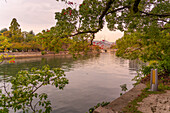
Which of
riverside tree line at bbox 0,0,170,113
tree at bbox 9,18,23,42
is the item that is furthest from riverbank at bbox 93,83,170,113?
tree at bbox 9,18,23,42

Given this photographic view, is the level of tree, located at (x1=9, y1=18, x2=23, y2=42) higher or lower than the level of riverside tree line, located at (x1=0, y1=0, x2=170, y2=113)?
higher

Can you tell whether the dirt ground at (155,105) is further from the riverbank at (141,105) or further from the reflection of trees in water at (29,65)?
the reflection of trees in water at (29,65)

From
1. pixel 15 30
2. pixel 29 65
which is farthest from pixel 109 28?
pixel 15 30

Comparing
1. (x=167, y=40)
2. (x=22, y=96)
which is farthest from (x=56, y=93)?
(x=167, y=40)

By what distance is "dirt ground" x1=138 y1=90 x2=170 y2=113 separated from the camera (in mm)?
4851

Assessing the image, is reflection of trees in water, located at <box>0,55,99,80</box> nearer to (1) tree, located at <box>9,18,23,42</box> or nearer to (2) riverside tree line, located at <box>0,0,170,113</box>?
(2) riverside tree line, located at <box>0,0,170,113</box>

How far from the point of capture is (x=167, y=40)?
9.54 meters

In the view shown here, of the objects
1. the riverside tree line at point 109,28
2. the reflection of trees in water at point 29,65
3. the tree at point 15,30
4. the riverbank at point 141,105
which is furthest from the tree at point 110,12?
the tree at point 15,30

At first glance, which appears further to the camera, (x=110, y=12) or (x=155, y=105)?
(x=110, y=12)

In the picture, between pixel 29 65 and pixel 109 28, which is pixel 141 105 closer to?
pixel 109 28

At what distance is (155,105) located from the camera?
5316mm

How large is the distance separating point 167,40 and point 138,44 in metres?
2.69

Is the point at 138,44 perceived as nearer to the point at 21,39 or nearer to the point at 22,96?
the point at 22,96

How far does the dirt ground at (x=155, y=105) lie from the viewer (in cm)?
485
